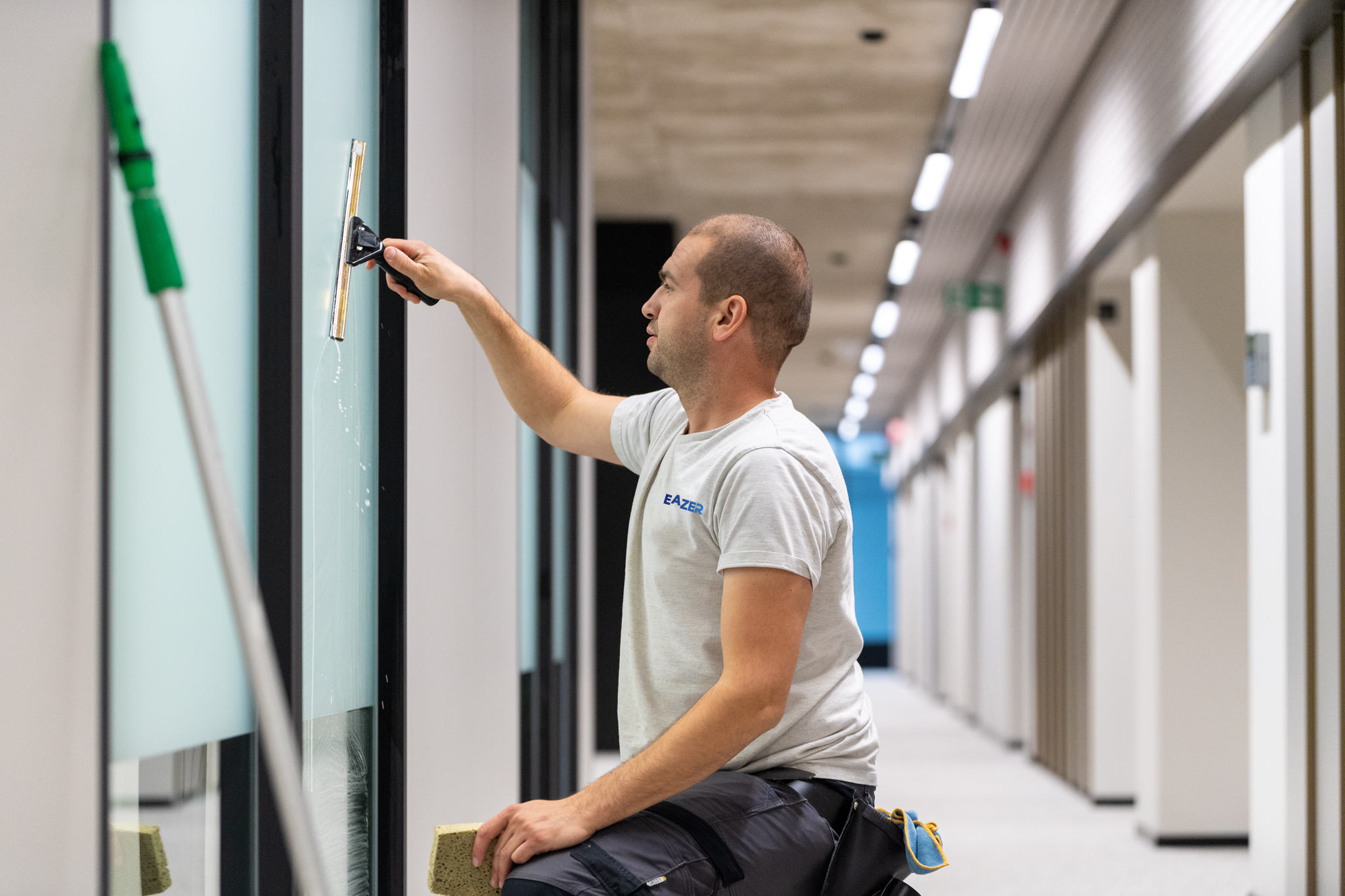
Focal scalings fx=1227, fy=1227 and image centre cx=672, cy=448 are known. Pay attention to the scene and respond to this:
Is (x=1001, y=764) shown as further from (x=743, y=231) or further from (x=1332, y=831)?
(x=743, y=231)

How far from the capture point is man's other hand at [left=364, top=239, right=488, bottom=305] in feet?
6.37

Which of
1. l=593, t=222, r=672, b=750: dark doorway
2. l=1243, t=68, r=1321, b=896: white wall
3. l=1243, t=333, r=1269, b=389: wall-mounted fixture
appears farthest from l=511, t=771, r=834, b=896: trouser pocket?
l=593, t=222, r=672, b=750: dark doorway

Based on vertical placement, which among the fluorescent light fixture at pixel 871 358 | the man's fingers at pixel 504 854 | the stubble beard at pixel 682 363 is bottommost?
the man's fingers at pixel 504 854

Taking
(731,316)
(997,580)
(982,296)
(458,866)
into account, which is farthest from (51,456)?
(997,580)

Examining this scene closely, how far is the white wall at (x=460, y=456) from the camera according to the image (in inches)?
98.2

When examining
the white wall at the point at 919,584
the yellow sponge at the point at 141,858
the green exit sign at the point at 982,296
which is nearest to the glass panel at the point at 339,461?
the yellow sponge at the point at 141,858

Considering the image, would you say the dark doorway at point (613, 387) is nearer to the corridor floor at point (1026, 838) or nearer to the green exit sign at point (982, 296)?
the corridor floor at point (1026, 838)

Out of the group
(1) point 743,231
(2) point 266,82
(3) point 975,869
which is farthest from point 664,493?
(3) point 975,869

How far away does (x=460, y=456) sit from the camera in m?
2.81

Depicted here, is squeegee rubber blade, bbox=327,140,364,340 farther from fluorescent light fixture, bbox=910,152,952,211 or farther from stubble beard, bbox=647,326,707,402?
fluorescent light fixture, bbox=910,152,952,211

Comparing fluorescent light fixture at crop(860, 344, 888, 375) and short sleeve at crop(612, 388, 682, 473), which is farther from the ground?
fluorescent light fixture at crop(860, 344, 888, 375)

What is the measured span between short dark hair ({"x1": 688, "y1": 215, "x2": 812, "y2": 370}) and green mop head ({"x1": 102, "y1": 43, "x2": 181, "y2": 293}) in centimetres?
73

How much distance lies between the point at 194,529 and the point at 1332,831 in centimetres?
343

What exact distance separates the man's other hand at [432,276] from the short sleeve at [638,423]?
305mm
